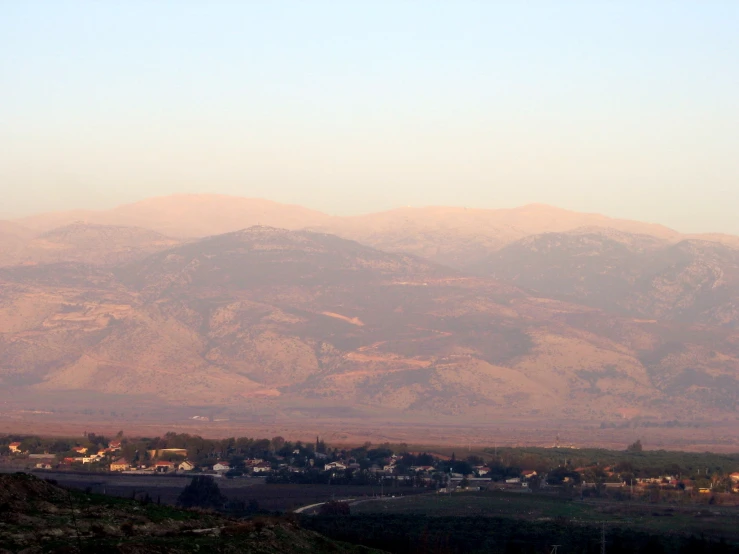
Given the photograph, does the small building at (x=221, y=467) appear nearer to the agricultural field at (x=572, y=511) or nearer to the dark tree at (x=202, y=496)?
the agricultural field at (x=572, y=511)

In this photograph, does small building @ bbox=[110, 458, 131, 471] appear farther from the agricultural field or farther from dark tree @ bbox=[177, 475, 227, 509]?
the agricultural field

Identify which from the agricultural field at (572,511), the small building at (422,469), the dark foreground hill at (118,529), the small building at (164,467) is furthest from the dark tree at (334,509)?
the small building at (422,469)

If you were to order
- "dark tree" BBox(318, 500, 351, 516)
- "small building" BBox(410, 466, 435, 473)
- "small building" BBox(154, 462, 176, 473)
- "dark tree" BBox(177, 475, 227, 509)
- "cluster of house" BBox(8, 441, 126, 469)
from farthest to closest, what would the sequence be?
"small building" BBox(410, 466, 435, 473) < "small building" BBox(154, 462, 176, 473) < "cluster of house" BBox(8, 441, 126, 469) < "dark tree" BBox(177, 475, 227, 509) < "dark tree" BBox(318, 500, 351, 516)

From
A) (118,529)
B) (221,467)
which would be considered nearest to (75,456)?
(221,467)

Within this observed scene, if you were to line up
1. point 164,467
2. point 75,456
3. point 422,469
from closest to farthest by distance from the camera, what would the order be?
point 164,467, point 75,456, point 422,469

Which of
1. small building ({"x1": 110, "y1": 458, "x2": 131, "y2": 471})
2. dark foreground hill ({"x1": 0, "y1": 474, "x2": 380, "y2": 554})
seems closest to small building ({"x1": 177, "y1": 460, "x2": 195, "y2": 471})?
small building ({"x1": 110, "y1": 458, "x2": 131, "y2": 471})

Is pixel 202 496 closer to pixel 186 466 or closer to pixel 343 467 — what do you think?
pixel 186 466

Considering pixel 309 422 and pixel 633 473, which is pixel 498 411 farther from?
pixel 633 473
